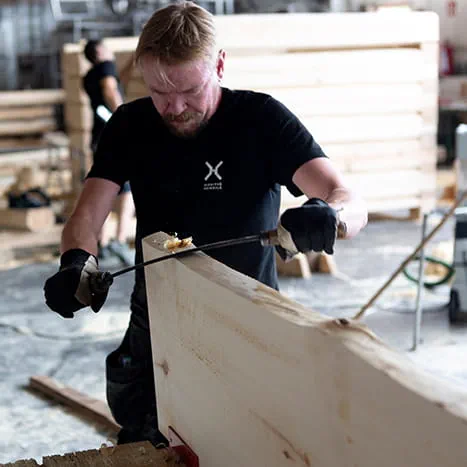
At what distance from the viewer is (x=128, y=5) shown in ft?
49.1

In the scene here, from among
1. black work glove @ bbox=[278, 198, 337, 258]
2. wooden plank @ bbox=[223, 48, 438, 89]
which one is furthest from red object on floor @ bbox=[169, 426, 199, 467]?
wooden plank @ bbox=[223, 48, 438, 89]

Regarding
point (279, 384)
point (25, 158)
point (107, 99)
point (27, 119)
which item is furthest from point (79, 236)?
point (27, 119)

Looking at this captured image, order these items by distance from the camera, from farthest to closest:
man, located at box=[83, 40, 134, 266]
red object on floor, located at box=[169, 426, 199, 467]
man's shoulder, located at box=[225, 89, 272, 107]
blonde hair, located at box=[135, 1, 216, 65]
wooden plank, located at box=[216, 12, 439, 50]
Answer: man, located at box=[83, 40, 134, 266] → wooden plank, located at box=[216, 12, 439, 50] → man's shoulder, located at box=[225, 89, 272, 107] → blonde hair, located at box=[135, 1, 216, 65] → red object on floor, located at box=[169, 426, 199, 467]

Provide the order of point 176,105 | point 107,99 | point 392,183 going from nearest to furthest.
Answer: point 176,105
point 107,99
point 392,183

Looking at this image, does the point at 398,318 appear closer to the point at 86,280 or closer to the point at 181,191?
the point at 181,191

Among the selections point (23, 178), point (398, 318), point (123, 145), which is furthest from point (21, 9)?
point (123, 145)

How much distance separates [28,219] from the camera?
26.9ft

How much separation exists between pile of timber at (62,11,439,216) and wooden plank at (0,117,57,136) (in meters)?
6.56

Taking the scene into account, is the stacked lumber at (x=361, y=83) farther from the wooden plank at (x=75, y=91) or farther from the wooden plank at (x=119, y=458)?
→ the wooden plank at (x=119, y=458)

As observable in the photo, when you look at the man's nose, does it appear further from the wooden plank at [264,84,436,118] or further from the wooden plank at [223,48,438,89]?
the wooden plank at [264,84,436,118]

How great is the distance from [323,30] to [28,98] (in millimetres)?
7435

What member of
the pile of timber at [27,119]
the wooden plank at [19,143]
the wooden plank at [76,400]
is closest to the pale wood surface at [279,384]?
the wooden plank at [76,400]

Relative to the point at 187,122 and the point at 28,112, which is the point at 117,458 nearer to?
the point at 187,122

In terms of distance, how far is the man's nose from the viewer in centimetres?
237
